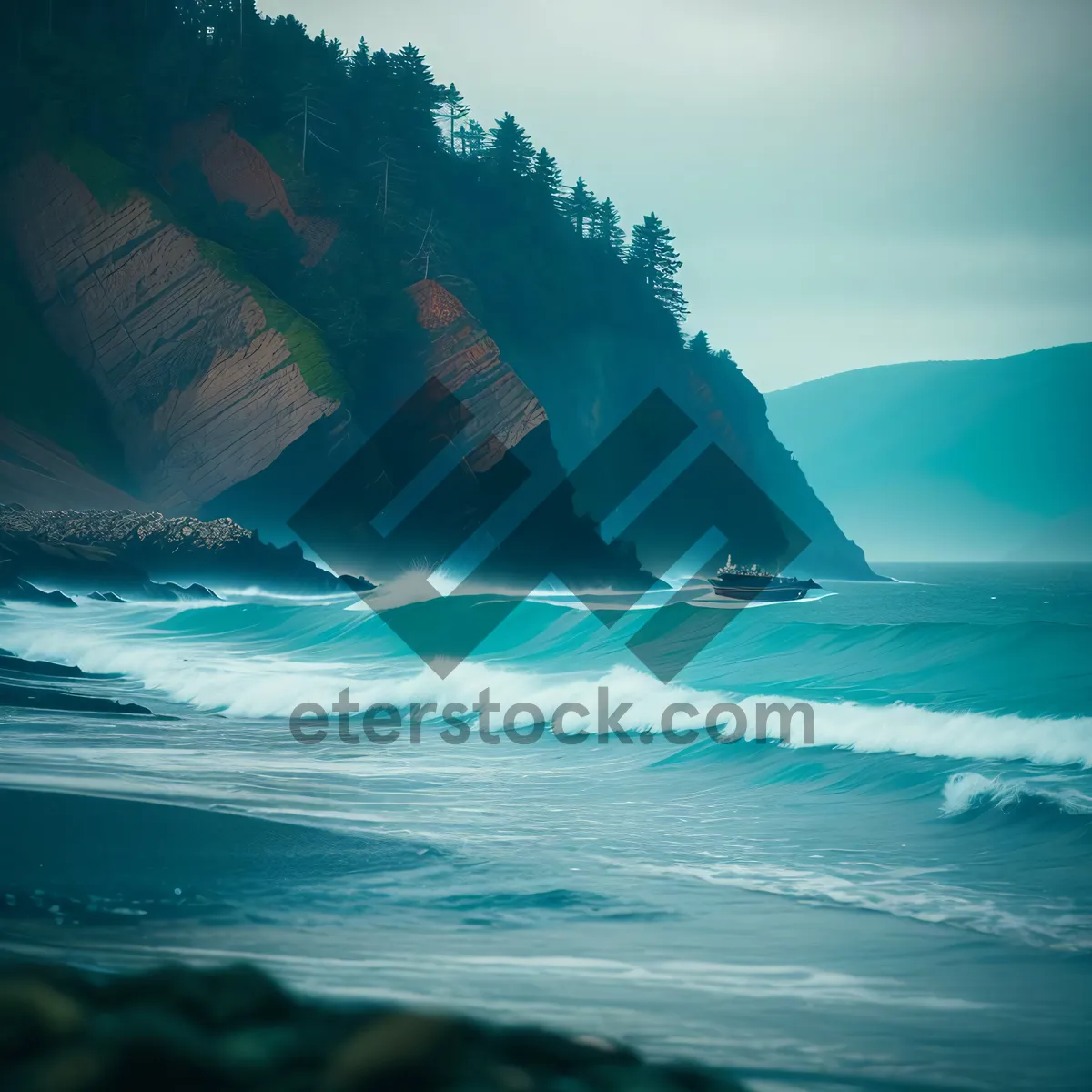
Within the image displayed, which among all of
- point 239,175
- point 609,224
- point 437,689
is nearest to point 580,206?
point 609,224

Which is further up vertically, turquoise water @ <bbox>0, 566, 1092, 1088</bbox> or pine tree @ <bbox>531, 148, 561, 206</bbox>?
pine tree @ <bbox>531, 148, 561, 206</bbox>

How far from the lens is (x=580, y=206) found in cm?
5803

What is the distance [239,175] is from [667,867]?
37.6 metres

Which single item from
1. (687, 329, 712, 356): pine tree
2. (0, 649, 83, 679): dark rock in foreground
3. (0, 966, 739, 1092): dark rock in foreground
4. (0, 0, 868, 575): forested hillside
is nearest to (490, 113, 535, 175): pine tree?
(0, 0, 868, 575): forested hillside

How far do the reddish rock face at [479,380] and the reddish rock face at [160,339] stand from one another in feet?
18.1

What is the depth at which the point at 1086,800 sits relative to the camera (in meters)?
7.19

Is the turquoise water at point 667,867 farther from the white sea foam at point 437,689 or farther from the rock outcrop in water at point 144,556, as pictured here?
the rock outcrop in water at point 144,556

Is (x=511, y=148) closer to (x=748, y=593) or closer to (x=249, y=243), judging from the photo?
(x=249, y=243)

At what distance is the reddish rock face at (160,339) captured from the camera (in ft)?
106

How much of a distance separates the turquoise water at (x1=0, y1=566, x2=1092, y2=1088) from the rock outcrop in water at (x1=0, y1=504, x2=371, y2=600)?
49.6 ft

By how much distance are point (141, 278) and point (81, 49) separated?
430 inches

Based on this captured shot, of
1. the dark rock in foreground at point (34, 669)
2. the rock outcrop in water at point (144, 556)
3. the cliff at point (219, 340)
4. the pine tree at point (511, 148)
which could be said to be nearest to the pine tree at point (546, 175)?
the pine tree at point (511, 148)

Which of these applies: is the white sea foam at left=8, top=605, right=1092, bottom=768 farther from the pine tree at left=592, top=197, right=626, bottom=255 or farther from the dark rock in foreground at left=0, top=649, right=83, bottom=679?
the pine tree at left=592, top=197, right=626, bottom=255

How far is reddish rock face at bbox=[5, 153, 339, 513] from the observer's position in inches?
1272
